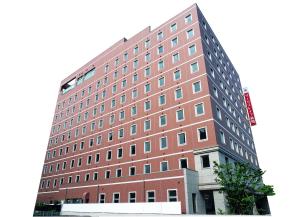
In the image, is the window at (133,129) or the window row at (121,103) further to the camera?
the window at (133,129)

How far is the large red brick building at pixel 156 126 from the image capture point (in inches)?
1063

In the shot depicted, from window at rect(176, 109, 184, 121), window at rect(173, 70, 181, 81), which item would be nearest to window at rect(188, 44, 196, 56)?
window at rect(173, 70, 181, 81)

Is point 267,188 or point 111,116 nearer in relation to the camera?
point 267,188

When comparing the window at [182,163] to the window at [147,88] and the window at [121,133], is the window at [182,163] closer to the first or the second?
the window at [121,133]

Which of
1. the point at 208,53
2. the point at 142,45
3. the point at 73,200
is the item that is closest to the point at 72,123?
the point at 73,200

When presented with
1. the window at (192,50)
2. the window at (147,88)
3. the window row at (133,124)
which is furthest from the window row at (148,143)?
the window at (192,50)

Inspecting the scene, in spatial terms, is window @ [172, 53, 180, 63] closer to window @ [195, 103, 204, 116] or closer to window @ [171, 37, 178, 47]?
→ window @ [171, 37, 178, 47]

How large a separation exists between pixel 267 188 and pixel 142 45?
31526 millimetres

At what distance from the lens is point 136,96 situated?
38.7m

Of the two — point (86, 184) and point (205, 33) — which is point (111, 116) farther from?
point (205, 33)

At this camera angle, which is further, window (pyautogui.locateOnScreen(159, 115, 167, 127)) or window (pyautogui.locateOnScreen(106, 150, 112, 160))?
window (pyautogui.locateOnScreen(106, 150, 112, 160))

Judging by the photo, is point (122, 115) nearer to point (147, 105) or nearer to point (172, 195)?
point (147, 105)

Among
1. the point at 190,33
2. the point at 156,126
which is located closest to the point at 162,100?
the point at 156,126

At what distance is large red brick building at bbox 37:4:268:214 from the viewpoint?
27.0 meters
